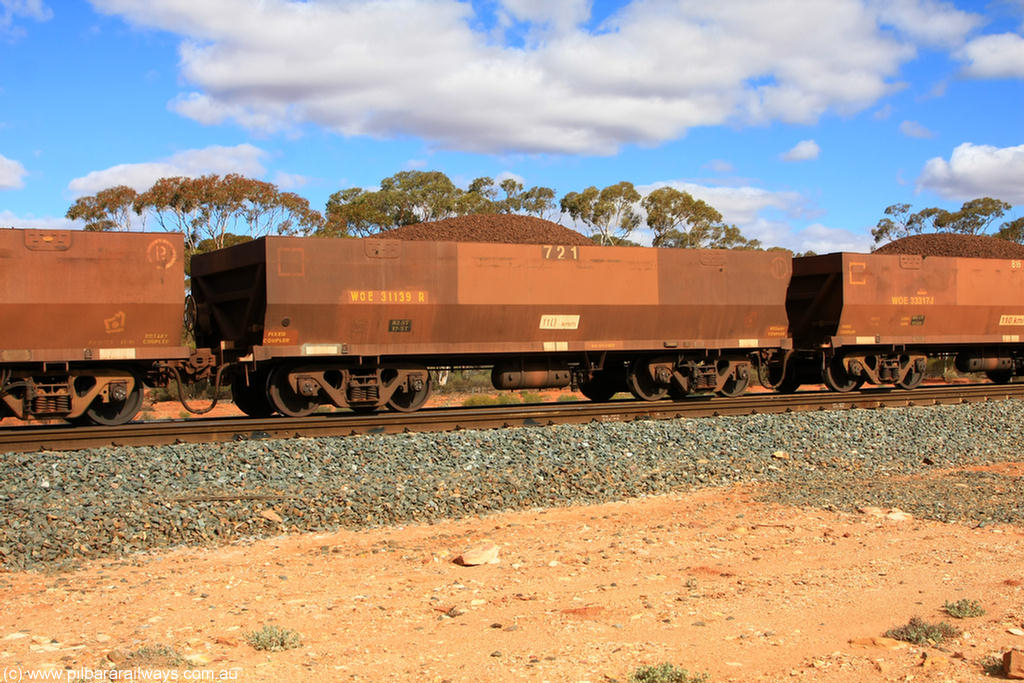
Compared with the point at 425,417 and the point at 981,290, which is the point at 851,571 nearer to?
the point at 425,417

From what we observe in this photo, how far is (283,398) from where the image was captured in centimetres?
1434

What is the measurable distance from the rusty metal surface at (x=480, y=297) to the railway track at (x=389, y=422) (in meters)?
1.45

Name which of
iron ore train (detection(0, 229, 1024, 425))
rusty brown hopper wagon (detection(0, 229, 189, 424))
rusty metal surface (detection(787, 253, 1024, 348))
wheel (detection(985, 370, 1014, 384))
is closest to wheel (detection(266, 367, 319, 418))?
iron ore train (detection(0, 229, 1024, 425))

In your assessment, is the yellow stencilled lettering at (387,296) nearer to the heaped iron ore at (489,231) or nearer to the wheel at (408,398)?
the wheel at (408,398)

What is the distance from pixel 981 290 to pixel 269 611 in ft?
64.9

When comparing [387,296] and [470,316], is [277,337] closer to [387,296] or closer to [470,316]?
[387,296]

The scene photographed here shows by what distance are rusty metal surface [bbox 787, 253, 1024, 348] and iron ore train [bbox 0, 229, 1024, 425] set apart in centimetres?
5

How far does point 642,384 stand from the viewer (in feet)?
56.3

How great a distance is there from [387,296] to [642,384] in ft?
18.4

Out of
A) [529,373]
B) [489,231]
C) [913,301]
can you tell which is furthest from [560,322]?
[489,231]

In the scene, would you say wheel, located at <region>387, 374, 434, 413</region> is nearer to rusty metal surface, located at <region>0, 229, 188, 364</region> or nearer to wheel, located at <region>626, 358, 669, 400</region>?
rusty metal surface, located at <region>0, 229, 188, 364</region>

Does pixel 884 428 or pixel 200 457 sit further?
pixel 884 428

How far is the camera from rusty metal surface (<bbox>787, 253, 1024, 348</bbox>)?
18.8 m

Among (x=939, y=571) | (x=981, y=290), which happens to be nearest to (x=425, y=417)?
(x=939, y=571)
